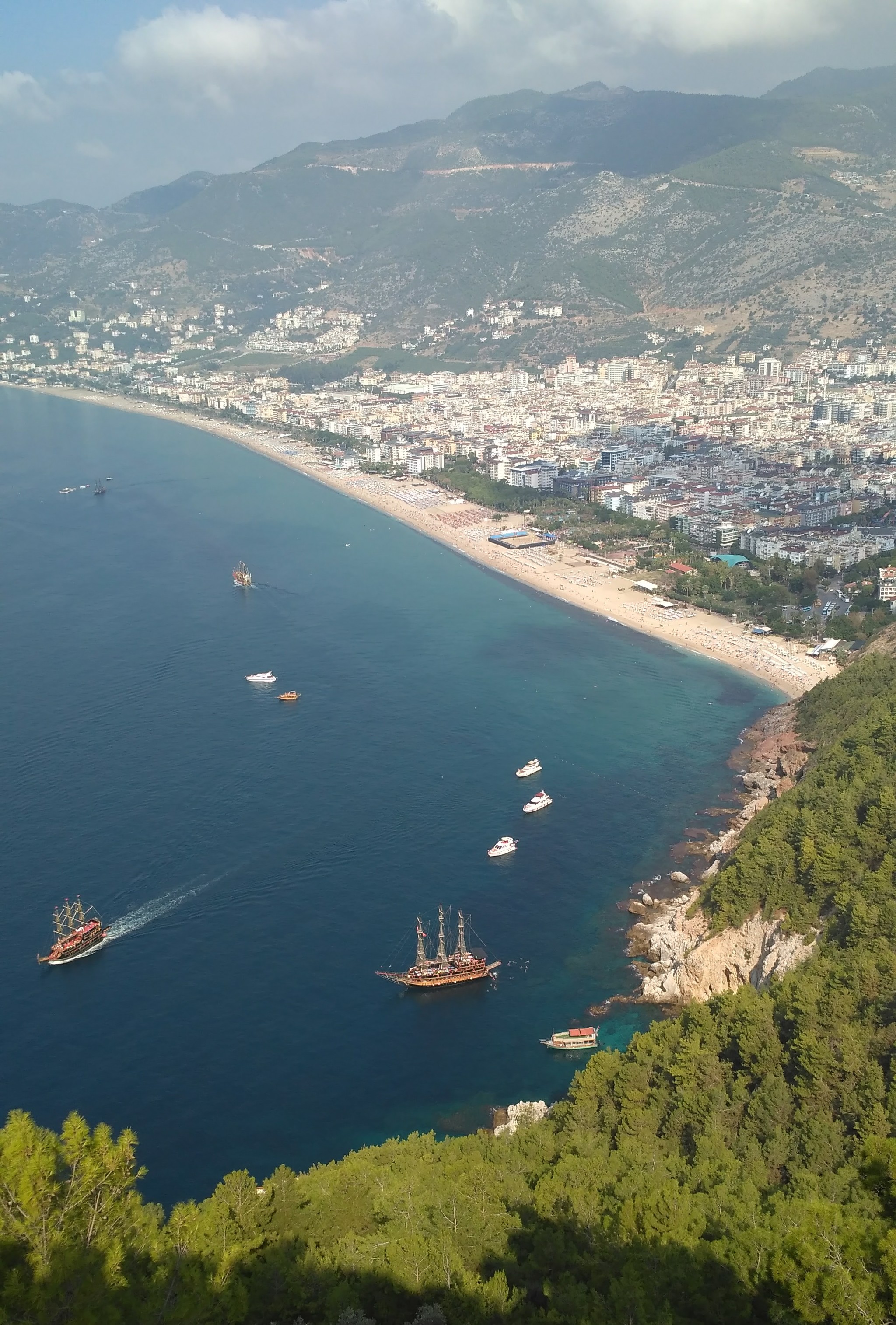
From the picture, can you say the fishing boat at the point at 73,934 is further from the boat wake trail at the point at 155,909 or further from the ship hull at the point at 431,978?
the ship hull at the point at 431,978

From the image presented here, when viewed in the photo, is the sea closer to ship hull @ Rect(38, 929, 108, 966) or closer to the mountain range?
ship hull @ Rect(38, 929, 108, 966)

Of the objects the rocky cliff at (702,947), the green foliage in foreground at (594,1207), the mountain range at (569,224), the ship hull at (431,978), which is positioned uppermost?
the mountain range at (569,224)

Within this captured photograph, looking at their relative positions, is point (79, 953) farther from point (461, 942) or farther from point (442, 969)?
point (461, 942)

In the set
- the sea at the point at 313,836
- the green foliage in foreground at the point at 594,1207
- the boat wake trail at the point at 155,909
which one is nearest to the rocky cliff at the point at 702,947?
the sea at the point at 313,836

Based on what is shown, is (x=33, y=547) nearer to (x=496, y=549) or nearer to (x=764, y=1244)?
(x=496, y=549)

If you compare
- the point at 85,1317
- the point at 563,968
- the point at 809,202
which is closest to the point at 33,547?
the point at 563,968

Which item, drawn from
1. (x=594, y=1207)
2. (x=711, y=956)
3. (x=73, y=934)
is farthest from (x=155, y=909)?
(x=594, y=1207)

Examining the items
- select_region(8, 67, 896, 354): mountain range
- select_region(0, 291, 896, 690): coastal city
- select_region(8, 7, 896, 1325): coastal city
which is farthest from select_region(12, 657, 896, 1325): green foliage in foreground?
select_region(8, 67, 896, 354): mountain range
